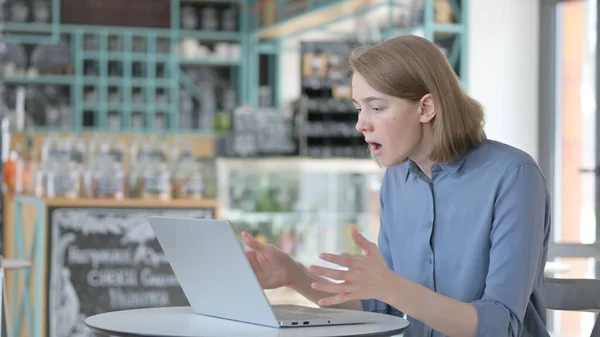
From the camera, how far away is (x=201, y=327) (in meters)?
1.67

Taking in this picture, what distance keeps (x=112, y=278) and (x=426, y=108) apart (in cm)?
352

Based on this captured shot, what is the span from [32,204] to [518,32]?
3275mm

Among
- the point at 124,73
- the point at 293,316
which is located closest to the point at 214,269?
the point at 293,316

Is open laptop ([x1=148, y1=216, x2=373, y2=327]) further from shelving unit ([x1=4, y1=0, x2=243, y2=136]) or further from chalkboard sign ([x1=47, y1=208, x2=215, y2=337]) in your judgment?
shelving unit ([x1=4, y1=0, x2=243, y2=136])

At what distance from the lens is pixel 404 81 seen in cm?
182

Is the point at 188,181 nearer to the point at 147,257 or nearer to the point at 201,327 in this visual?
the point at 147,257

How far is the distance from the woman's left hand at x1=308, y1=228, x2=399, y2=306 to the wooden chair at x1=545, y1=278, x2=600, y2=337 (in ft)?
2.17

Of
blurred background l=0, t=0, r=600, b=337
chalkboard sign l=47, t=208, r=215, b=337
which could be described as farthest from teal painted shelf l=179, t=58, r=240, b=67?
chalkboard sign l=47, t=208, r=215, b=337

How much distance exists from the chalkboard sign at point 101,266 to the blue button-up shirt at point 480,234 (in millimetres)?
3161

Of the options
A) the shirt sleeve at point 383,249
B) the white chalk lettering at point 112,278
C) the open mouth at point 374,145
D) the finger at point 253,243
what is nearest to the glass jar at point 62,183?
the white chalk lettering at point 112,278

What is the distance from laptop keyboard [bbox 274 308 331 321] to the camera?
169 centimetres

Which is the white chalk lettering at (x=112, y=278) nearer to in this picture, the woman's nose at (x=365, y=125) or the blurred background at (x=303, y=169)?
the blurred background at (x=303, y=169)

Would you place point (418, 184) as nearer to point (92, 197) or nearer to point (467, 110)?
point (467, 110)

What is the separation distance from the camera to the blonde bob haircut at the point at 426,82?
182 cm
